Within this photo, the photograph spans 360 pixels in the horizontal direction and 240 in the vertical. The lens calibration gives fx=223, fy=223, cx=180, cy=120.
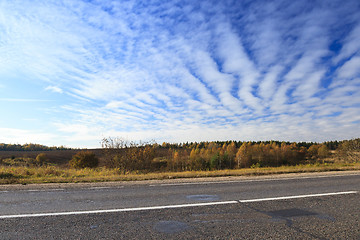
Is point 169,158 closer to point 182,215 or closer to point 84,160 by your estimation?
point 84,160

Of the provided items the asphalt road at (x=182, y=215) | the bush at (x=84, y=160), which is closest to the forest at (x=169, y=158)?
the bush at (x=84, y=160)

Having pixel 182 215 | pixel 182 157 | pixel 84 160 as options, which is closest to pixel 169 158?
pixel 182 157

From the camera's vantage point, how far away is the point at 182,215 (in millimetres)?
5094

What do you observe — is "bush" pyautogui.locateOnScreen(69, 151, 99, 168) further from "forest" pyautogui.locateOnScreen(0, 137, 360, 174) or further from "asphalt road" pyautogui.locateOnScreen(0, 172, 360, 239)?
"asphalt road" pyautogui.locateOnScreen(0, 172, 360, 239)

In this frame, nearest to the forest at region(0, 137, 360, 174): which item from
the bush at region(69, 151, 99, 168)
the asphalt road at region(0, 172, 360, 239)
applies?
the bush at region(69, 151, 99, 168)

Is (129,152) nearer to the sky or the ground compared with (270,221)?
nearer to the sky

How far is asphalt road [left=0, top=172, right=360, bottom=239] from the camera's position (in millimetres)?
4074

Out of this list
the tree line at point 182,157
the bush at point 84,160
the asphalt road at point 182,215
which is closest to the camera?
the asphalt road at point 182,215

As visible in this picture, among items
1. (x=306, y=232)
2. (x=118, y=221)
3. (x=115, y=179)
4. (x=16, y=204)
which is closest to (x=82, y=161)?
(x=115, y=179)

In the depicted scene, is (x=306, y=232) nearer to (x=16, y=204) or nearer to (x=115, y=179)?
(x=16, y=204)

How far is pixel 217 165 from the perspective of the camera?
37.3 metres

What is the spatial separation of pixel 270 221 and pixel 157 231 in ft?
7.91

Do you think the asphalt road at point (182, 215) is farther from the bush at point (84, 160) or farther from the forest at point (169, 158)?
the bush at point (84, 160)

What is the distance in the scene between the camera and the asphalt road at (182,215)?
13.4 feet
